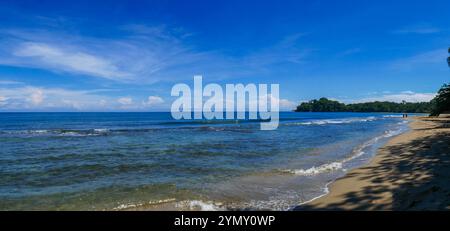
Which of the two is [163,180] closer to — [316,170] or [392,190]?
[316,170]

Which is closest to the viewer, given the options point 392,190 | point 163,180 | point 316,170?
point 392,190

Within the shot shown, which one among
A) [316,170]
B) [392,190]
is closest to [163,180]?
[316,170]

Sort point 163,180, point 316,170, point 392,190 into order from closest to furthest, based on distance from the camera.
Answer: point 392,190 → point 163,180 → point 316,170

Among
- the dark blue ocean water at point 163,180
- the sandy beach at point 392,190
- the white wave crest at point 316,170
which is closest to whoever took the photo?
the sandy beach at point 392,190

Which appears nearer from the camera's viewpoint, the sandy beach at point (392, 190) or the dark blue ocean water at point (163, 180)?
the sandy beach at point (392, 190)

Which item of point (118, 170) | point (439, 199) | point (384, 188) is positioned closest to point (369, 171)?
point (384, 188)

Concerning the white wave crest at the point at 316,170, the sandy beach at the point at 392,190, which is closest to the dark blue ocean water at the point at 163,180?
the white wave crest at the point at 316,170

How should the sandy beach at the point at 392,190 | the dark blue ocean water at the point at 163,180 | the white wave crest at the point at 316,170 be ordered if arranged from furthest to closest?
the white wave crest at the point at 316,170
the dark blue ocean water at the point at 163,180
the sandy beach at the point at 392,190

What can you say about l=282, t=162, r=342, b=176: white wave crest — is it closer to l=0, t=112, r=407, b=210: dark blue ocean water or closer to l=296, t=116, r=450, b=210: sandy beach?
l=0, t=112, r=407, b=210: dark blue ocean water

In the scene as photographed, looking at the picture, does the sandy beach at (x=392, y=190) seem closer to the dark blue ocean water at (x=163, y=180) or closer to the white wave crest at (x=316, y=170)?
the dark blue ocean water at (x=163, y=180)

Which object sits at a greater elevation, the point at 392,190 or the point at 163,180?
the point at 392,190
